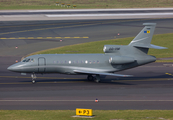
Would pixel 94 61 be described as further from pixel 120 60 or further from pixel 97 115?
pixel 97 115

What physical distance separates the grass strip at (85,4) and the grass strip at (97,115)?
9626cm

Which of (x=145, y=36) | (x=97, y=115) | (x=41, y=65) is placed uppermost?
(x=145, y=36)

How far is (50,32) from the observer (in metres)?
74.0

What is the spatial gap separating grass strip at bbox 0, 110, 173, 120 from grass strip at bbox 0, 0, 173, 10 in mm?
96262

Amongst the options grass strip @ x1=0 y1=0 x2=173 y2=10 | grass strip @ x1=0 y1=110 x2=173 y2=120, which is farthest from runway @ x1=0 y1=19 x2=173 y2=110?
grass strip @ x1=0 y1=0 x2=173 y2=10

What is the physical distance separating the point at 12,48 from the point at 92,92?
32.5 metres

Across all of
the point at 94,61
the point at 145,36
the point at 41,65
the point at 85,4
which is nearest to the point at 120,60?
the point at 94,61

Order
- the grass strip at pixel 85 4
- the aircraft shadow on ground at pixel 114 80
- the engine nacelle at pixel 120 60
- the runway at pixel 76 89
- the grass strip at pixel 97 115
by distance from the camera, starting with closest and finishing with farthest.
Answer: the grass strip at pixel 97 115 < the runway at pixel 76 89 < the engine nacelle at pixel 120 60 < the aircraft shadow on ground at pixel 114 80 < the grass strip at pixel 85 4

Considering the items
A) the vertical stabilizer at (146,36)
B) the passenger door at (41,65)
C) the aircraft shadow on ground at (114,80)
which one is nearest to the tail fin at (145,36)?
the vertical stabilizer at (146,36)

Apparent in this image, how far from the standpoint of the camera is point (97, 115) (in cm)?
2247

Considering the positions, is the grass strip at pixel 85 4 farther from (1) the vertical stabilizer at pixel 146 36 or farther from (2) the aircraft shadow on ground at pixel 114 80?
A: (1) the vertical stabilizer at pixel 146 36

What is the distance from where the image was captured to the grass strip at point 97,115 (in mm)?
21406

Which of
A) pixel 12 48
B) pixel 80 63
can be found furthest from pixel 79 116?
pixel 12 48

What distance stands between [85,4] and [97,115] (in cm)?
10810
